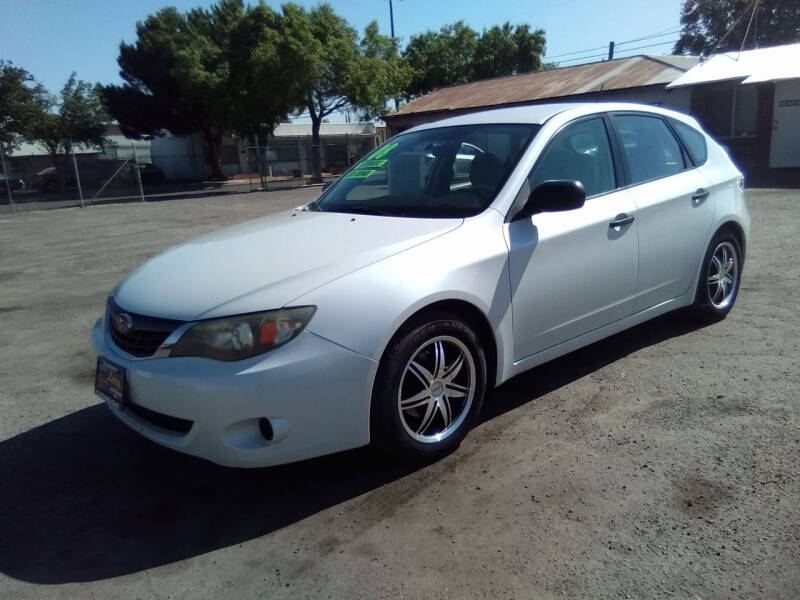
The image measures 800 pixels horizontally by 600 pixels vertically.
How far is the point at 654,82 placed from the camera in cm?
2202

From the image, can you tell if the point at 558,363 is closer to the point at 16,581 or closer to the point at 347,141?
the point at 16,581

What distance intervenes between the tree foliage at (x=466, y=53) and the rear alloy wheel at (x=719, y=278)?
48.2 meters

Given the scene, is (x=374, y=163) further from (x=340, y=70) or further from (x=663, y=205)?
(x=340, y=70)

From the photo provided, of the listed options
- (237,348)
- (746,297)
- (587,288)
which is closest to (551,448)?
(587,288)

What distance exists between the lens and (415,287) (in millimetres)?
2975

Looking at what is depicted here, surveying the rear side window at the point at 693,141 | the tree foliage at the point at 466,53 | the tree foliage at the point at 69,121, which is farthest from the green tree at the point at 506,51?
the rear side window at the point at 693,141

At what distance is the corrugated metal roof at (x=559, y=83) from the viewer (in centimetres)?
2299

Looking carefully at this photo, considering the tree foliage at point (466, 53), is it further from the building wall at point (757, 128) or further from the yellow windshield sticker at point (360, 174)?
the yellow windshield sticker at point (360, 174)

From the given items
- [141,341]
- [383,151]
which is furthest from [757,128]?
[141,341]

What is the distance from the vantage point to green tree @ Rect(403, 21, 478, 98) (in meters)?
51.0

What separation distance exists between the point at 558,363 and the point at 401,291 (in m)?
1.97

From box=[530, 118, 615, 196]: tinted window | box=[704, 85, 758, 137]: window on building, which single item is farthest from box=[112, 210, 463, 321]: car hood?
box=[704, 85, 758, 137]: window on building

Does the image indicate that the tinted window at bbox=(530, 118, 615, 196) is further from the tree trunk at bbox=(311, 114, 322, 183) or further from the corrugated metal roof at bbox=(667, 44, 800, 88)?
the tree trunk at bbox=(311, 114, 322, 183)

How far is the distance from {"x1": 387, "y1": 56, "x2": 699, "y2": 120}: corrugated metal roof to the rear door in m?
17.9
